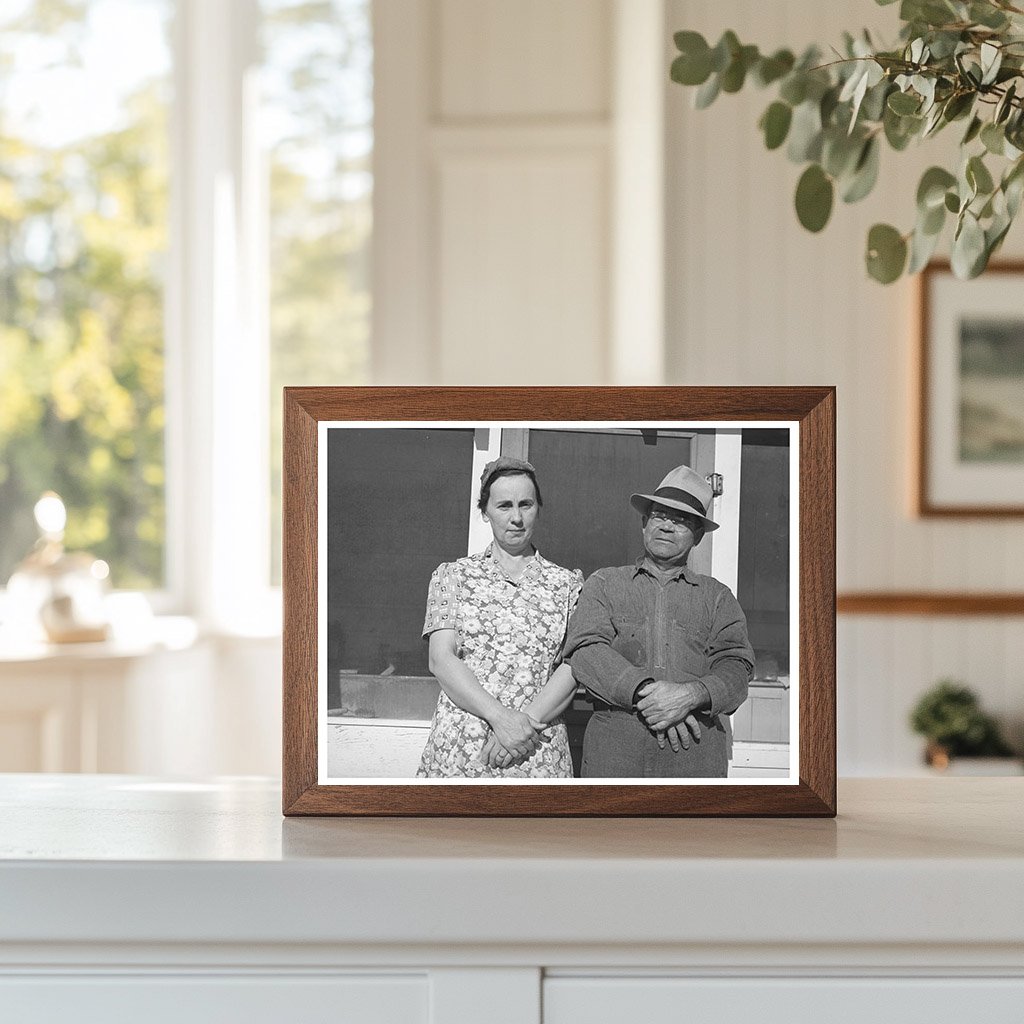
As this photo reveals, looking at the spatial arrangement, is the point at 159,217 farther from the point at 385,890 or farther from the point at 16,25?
the point at 385,890

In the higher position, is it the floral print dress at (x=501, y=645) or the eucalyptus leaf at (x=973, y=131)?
the eucalyptus leaf at (x=973, y=131)

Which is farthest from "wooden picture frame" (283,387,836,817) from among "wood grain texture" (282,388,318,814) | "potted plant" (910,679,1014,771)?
"potted plant" (910,679,1014,771)

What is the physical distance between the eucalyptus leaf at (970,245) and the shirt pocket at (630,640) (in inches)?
8.0

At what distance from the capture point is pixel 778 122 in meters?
0.55

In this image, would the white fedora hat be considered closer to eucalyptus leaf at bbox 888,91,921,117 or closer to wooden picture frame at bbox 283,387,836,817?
wooden picture frame at bbox 283,387,836,817

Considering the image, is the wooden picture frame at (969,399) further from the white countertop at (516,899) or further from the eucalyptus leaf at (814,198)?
the white countertop at (516,899)

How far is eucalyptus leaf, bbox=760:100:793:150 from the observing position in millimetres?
543

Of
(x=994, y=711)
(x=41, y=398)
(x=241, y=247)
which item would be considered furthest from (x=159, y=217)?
(x=994, y=711)

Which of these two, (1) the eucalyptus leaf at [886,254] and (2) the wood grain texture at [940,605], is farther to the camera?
(2) the wood grain texture at [940,605]

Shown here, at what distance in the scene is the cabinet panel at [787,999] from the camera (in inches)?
16.9

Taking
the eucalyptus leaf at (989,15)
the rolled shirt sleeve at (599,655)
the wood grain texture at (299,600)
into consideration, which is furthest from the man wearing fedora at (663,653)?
the eucalyptus leaf at (989,15)

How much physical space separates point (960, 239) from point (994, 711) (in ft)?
7.77

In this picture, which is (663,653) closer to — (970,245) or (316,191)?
(970,245)

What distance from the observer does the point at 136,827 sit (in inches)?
19.2
